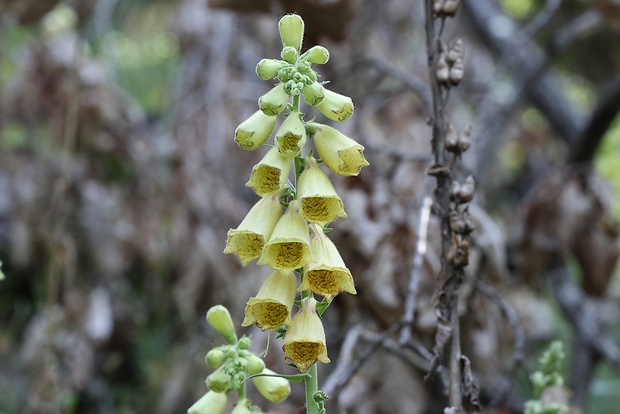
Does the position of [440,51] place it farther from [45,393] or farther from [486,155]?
[486,155]

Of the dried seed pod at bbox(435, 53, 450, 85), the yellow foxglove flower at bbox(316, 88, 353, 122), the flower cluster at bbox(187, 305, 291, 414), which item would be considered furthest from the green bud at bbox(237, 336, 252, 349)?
the dried seed pod at bbox(435, 53, 450, 85)

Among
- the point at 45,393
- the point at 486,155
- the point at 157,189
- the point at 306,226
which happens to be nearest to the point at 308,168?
the point at 306,226

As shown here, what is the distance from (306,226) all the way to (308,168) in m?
0.06

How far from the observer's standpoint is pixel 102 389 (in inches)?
117

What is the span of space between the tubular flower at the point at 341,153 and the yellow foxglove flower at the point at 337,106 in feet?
0.09

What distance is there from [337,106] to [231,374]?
296mm

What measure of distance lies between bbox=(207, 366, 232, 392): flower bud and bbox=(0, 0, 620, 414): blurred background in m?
0.52

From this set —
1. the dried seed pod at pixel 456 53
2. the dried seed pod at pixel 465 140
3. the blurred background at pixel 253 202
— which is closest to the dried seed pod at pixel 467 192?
the dried seed pod at pixel 465 140

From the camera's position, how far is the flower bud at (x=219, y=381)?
2.51 ft

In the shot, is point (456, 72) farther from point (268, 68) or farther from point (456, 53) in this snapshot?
point (268, 68)

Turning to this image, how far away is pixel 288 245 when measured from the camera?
797 mm

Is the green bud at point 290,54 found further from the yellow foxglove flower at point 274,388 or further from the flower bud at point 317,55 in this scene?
the yellow foxglove flower at point 274,388

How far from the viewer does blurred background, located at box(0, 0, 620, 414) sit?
175 centimetres

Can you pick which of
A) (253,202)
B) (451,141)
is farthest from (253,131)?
(253,202)
